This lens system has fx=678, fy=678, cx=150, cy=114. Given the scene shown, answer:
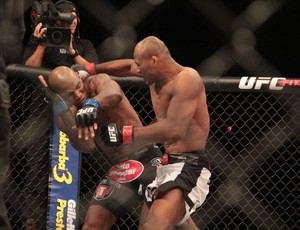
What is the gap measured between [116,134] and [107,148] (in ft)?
1.42

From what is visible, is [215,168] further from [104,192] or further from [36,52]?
[36,52]

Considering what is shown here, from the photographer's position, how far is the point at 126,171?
3150mm

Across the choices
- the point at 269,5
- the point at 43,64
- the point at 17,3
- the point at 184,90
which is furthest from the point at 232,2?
the point at 17,3

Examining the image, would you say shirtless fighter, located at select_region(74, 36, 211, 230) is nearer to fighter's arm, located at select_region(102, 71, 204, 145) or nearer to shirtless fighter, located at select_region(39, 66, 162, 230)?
fighter's arm, located at select_region(102, 71, 204, 145)

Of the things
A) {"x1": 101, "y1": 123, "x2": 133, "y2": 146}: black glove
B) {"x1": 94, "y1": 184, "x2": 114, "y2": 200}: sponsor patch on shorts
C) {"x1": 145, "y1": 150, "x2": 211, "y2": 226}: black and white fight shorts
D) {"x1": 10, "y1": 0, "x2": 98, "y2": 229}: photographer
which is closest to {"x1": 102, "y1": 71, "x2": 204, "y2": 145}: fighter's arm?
{"x1": 101, "y1": 123, "x2": 133, "y2": 146}: black glove

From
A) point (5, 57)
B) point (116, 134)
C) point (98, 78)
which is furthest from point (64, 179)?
point (5, 57)

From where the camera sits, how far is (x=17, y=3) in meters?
2.05

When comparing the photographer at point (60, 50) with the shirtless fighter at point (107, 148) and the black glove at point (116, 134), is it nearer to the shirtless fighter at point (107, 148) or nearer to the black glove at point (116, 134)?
the shirtless fighter at point (107, 148)

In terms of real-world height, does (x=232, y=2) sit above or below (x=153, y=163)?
above

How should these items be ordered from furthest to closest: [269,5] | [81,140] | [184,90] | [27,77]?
[269,5] → [27,77] → [81,140] → [184,90]

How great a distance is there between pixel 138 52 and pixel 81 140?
49 centimetres

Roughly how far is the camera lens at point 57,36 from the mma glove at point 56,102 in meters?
A: 0.24

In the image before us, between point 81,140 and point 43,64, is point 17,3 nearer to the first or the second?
point 81,140

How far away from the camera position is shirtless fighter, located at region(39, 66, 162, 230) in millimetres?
3061
